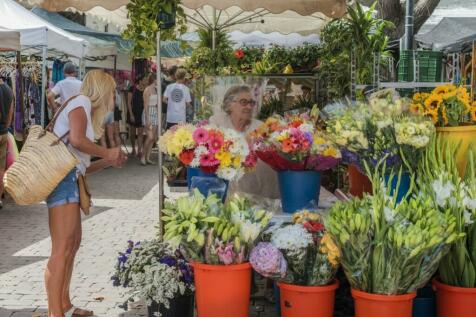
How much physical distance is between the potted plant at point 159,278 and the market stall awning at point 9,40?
5267 millimetres

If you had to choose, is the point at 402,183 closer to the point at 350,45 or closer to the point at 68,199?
the point at 68,199

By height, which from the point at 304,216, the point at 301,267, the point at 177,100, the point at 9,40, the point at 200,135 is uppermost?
the point at 9,40

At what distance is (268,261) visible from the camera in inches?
140

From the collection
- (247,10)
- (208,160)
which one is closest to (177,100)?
(247,10)

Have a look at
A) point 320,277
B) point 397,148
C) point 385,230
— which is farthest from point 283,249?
point 397,148

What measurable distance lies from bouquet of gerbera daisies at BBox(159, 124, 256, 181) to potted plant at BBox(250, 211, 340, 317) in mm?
736

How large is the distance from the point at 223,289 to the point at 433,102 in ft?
5.74

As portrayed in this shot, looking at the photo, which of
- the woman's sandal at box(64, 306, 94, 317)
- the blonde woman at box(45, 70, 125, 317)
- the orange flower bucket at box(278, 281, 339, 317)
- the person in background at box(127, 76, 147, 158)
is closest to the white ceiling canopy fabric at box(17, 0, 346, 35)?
the blonde woman at box(45, 70, 125, 317)

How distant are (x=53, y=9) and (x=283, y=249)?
11.1 ft

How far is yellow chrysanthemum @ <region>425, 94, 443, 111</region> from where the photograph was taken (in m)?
4.04

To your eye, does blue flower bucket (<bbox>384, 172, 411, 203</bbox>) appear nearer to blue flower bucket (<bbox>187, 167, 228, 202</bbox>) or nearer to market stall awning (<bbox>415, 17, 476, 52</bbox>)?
blue flower bucket (<bbox>187, 167, 228, 202</bbox>)

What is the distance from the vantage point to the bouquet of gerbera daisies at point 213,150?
4289mm

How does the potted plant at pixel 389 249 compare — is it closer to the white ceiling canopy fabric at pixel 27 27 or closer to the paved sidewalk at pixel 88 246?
the paved sidewalk at pixel 88 246

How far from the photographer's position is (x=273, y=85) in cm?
812
